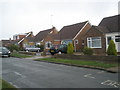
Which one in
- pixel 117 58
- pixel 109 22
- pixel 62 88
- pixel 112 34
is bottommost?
pixel 62 88

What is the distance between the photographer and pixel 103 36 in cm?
2184

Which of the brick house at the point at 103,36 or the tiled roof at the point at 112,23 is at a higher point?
the tiled roof at the point at 112,23

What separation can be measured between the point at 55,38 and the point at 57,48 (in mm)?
8639

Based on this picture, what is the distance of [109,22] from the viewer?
24.6 metres

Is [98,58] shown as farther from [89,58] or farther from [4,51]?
[4,51]

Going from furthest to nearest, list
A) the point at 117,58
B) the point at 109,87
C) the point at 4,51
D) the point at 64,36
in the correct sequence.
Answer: the point at 64,36, the point at 4,51, the point at 117,58, the point at 109,87

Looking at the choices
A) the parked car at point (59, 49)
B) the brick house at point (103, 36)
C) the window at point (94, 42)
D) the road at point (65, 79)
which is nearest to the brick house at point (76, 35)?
the parked car at point (59, 49)

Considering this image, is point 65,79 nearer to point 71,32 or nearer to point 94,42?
point 94,42

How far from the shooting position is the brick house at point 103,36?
20.6 m

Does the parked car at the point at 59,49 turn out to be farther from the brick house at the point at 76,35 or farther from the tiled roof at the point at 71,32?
the tiled roof at the point at 71,32

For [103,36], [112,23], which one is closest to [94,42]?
[103,36]

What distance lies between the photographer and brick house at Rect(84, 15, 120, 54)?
20586 millimetres

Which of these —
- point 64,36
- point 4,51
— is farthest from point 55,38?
point 4,51

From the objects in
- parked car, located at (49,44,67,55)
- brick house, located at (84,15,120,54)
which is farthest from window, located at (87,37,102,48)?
parked car, located at (49,44,67,55)
